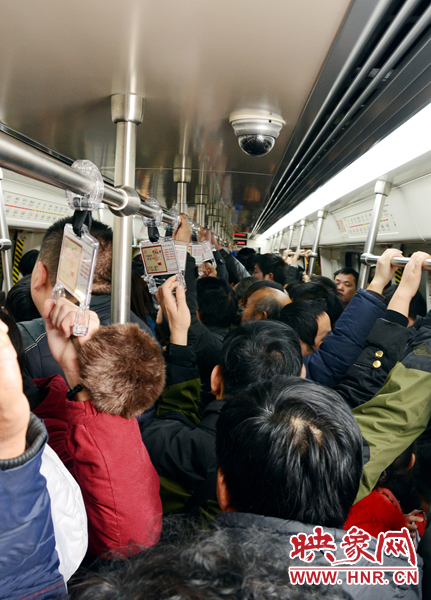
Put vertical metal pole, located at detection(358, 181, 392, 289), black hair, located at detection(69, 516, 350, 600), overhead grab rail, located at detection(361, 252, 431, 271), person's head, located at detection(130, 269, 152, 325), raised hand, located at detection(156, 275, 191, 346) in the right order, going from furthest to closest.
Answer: vertical metal pole, located at detection(358, 181, 392, 289)
person's head, located at detection(130, 269, 152, 325)
raised hand, located at detection(156, 275, 191, 346)
overhead grab rail, located at detection(361, 252, 431, 271)
black hair, located at detection(69, 516, 350, 600)

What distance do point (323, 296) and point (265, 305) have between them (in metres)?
0.70

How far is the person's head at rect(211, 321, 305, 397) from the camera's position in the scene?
1539 millimetres

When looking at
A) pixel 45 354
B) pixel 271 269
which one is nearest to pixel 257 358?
pixel 45 354

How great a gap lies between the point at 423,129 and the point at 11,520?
2.33 metres

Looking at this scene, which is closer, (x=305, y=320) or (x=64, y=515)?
(x=64, y=515)

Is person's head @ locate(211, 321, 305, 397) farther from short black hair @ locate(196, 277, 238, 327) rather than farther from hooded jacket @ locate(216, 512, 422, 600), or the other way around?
short black hair @ locate(196, 277, 238, 327)

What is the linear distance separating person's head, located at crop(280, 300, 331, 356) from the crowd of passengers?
24.4 inches

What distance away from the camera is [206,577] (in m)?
0.50

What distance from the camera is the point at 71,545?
2.44ft

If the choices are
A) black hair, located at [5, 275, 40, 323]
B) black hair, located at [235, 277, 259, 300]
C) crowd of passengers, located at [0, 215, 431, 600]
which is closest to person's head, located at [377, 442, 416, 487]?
crowd of passengers, located at [0, 215, 431, 600]

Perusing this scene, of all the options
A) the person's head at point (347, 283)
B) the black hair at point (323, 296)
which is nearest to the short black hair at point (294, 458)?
Result: the black hair at point (323, 296)

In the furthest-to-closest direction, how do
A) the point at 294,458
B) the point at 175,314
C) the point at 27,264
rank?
1. the point at 27,264
2. the point at 175,314
3. the point at 294,458

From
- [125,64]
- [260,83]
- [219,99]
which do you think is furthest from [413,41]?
[125,64]

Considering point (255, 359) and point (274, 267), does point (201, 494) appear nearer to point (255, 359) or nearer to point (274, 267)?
point (255, 359)
